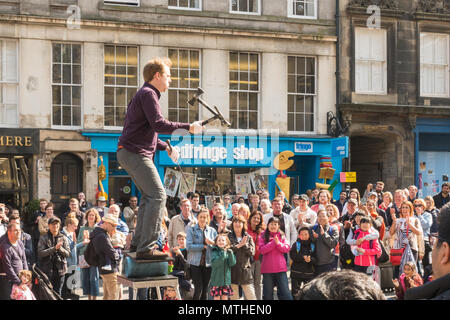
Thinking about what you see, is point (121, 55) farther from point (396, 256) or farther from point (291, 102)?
point (396, 256)

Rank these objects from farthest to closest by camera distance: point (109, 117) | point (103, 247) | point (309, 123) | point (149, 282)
Answer: point (309, 123) → point (109, 117) → point (103, 247) → point (149, 282)

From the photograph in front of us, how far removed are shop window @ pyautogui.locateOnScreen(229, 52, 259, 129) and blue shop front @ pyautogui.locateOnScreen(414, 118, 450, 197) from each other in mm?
6123

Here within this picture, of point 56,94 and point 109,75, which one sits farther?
point 109,75

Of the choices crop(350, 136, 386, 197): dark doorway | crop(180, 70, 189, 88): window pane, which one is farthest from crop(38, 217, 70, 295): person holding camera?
crop(350, 136, 386, 197): dark doorway

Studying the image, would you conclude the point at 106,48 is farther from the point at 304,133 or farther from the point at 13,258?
the point at 13,258

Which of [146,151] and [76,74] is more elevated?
[76,74]

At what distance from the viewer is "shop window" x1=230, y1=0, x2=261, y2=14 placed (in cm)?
2044

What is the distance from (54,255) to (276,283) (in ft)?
12.6

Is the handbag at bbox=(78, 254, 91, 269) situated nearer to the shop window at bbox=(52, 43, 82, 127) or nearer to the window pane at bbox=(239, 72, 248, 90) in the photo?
the shop window at bbox=(52, 43, 82, 127)

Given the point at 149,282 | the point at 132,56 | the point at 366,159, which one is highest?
the point at 132,56

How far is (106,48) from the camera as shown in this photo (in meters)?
19.3

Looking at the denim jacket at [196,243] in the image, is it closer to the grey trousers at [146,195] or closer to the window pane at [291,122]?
the grey trousers at [146,195]

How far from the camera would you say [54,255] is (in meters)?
10.4

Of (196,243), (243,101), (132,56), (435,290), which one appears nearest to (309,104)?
(243,101)
